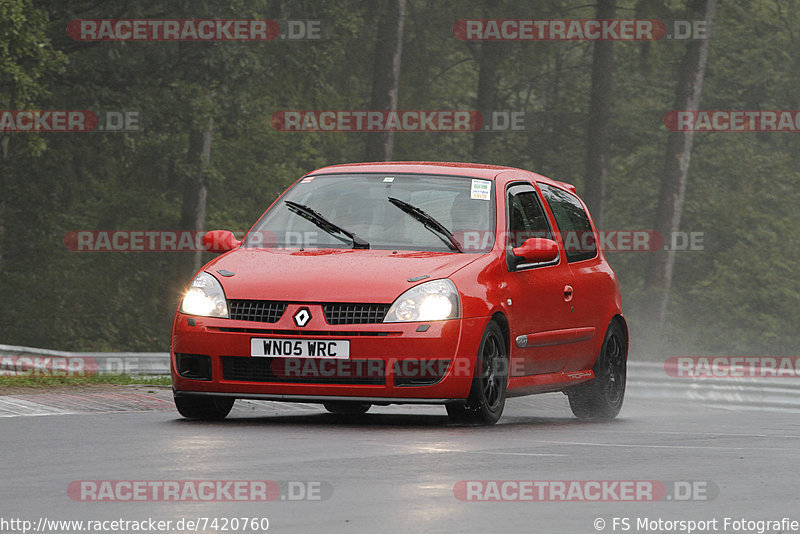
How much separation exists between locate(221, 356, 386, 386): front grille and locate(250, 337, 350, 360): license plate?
3 centimetres

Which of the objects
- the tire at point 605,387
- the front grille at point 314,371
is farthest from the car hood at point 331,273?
the tire at point 605,387

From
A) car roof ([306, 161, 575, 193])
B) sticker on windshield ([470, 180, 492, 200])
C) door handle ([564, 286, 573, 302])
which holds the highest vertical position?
car roof ([306, 161, 575, 193])

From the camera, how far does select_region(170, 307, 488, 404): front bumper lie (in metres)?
9.74

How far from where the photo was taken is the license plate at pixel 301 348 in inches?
383

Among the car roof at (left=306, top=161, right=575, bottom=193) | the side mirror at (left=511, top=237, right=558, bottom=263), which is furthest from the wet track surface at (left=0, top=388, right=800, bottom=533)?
the car roof at (left=306, top=161, right=575, bottom=193)

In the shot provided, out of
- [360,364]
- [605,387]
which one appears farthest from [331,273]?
[605,387]

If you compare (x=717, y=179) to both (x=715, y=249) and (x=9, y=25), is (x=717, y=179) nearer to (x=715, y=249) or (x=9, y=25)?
(x=715, y=249)

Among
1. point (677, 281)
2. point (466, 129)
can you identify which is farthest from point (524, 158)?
point (677, 281)

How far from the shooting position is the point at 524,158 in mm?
51656

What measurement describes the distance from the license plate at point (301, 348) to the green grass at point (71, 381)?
3.88m

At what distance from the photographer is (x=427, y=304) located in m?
9.83

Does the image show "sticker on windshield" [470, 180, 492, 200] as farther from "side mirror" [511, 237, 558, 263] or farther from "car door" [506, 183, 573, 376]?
"side mirror" [511, 237, 558, 263]

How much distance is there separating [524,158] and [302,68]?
10450 millimetres

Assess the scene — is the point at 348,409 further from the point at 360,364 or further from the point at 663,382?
the point at 663,382
